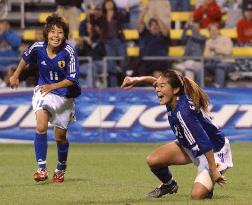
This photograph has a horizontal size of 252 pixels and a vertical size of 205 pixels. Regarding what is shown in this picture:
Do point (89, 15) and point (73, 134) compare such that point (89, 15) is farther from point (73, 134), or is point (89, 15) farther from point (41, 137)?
point (41, 137)

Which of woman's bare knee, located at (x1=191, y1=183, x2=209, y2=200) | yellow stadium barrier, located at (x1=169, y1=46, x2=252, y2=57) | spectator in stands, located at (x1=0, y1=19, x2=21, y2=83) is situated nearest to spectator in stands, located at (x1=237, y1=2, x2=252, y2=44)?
yellow stadium barrier, located at (x1=169, y1=46, x2=252, y2=57)

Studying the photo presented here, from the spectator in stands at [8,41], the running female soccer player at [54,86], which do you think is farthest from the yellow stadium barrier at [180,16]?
the running female soccer player at [54,86]

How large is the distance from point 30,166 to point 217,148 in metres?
5.27

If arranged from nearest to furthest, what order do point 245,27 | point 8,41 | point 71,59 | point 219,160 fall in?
point 219,160 < point 71,59 < point 8,41 < point 245,27

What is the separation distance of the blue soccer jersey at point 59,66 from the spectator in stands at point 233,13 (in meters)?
11.9

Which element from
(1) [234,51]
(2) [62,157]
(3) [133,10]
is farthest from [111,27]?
(2) [62,157]

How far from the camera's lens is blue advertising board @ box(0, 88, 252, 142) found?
19.5 m

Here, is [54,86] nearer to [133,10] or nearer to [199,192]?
[199,192]

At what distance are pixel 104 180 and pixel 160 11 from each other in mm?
10622

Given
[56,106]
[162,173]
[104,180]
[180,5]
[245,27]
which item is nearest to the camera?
[162,173]

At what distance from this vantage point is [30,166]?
47.9 feet

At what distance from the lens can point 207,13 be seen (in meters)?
23.0

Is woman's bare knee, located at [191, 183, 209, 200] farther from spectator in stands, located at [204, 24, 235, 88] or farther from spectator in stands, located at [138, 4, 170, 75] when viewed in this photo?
spectator in stands, located at [138, 4, 170, 75]

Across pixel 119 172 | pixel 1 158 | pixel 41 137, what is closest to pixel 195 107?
pixel 41 137
